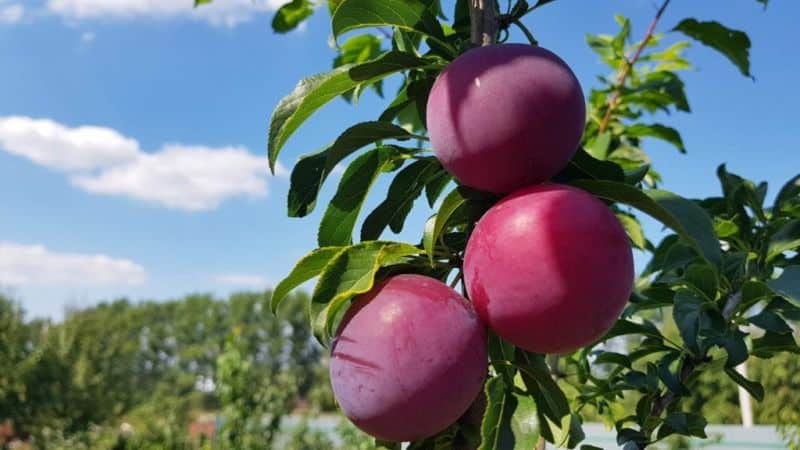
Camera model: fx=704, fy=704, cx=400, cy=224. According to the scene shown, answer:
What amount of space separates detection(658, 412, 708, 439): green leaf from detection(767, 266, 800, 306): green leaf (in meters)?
0.28

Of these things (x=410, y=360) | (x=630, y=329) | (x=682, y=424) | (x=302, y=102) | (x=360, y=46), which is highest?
(x=360, y=46)

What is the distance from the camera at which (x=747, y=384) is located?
1141mm

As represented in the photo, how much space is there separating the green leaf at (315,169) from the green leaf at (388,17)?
0.11 m

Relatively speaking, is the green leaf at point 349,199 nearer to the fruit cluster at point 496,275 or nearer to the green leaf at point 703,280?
the fruit cluster at point 496,275

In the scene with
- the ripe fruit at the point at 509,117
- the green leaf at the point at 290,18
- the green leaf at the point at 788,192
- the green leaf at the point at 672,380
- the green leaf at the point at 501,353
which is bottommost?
the green leaf at the point at 672,380

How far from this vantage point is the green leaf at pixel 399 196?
83 centimetres

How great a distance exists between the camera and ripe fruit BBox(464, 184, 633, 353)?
1.87ft

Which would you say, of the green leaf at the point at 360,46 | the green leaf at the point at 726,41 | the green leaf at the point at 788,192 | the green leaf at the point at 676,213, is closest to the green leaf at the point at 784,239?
the green leaf at the point at 788,192

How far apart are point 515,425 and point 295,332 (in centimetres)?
4160

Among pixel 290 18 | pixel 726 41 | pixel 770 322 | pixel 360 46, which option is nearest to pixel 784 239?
pixel 770 322

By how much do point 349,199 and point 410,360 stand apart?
28 centimetres

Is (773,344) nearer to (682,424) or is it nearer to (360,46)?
(682,424)

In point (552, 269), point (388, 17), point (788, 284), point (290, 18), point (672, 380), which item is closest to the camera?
point (552, 269)

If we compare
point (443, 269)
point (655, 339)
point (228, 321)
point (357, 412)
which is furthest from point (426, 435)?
point (228, 321)
